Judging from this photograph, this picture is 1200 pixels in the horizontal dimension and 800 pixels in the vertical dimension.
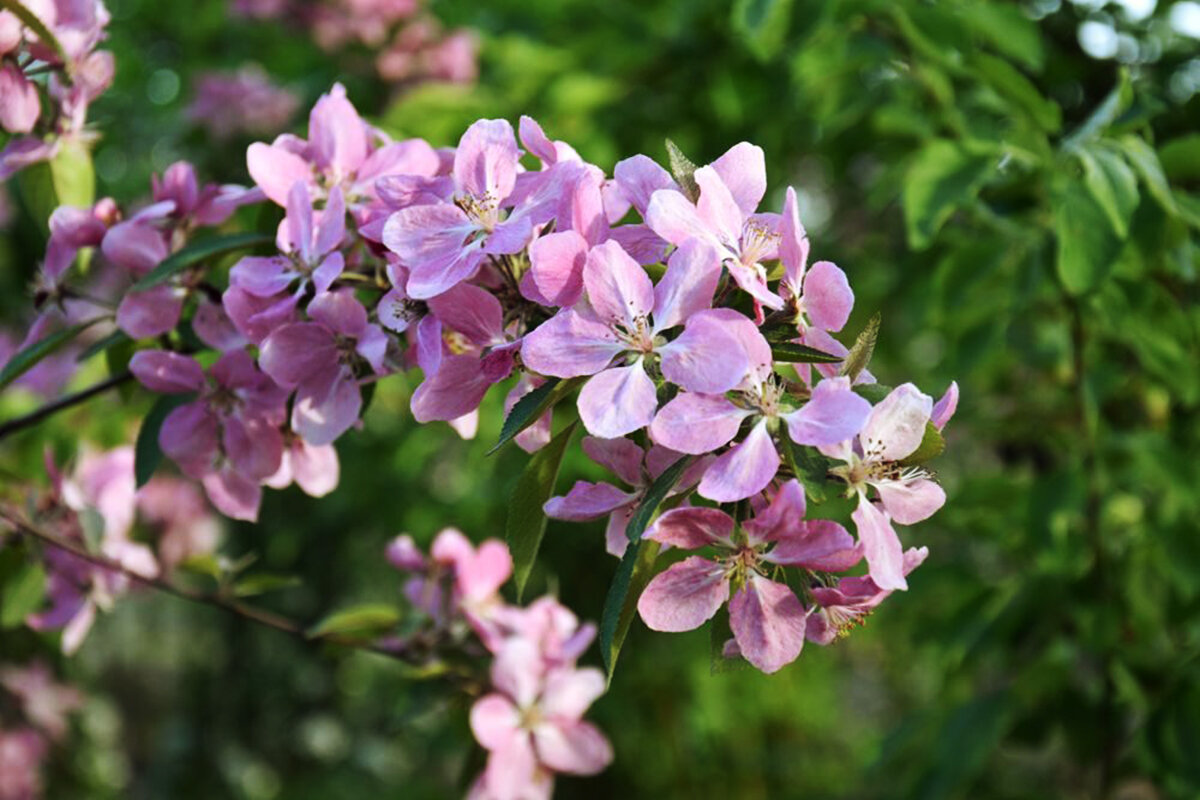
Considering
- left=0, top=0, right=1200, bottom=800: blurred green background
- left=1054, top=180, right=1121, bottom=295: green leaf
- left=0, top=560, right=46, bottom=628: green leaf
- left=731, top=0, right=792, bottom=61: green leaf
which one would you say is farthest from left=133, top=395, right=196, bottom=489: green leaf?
left=1054, top=180, right=1121, bottom=295: green leaf

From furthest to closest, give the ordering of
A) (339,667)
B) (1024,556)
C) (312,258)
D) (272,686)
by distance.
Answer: (339,667)
(272,686)
(1024,556)
(312,258)

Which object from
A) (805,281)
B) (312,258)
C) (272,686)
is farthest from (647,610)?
(272,686)

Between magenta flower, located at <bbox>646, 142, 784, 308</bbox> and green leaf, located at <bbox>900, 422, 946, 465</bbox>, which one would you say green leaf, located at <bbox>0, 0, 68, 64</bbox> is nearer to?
magenta flower, located at <bbox>646, 142, 784, 308</bbox>

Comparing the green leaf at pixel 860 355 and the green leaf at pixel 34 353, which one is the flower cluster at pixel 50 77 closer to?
the green leaf at pixel 34 353

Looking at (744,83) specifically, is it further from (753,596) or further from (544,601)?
(753,596)

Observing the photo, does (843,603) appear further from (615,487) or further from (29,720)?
(29,720)

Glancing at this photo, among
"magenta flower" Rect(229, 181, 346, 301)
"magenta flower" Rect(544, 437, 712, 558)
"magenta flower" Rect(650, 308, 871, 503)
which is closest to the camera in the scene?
"magenta flower" Rect(650, 308, 871, 503)

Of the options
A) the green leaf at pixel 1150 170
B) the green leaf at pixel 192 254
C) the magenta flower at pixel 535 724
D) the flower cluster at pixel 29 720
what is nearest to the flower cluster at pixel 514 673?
the magenta flower at pixel 535 724
